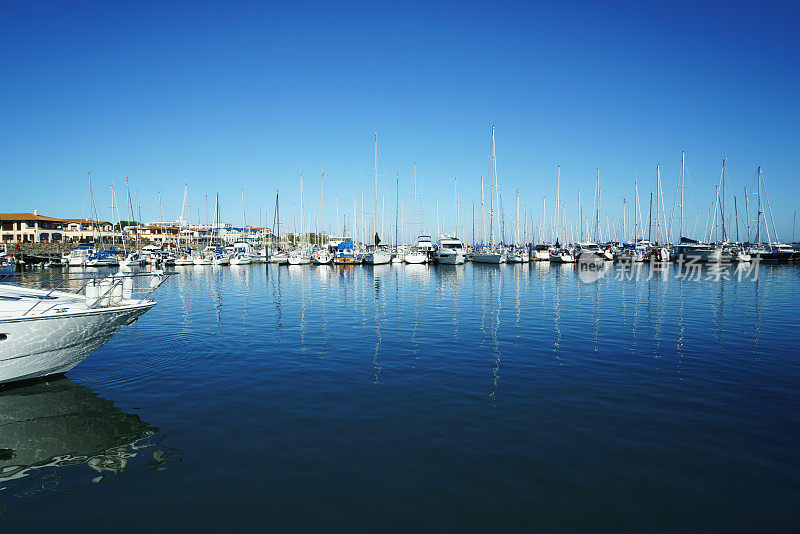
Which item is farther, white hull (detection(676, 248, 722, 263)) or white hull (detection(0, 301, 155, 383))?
white hull (detection(676, 248, 722, 263))

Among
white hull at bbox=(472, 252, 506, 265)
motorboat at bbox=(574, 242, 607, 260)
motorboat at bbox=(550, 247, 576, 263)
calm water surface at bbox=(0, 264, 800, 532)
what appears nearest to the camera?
calm water surface at bbox=(0, 264, 800, 532)

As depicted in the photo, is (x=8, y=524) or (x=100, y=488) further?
(x=100, y=488)

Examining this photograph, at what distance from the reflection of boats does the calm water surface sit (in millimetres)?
48

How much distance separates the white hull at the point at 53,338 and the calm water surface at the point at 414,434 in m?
0.54

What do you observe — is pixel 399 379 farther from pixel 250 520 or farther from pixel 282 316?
pixel 282 316

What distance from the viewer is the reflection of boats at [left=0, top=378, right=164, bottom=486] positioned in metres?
7.89

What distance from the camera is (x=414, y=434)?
8.81 meters

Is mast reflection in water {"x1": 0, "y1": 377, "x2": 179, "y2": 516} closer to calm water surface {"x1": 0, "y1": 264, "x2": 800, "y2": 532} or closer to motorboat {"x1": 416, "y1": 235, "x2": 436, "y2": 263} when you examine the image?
calm water surface {"x1": 0, "y1": 264, "x2": 800, "y2": 532}

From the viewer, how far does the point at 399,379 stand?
12391 millimetres

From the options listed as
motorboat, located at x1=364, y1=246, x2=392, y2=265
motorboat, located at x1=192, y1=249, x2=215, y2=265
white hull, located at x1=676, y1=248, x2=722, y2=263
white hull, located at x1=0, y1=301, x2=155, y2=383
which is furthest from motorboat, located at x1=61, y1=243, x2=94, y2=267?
white hull, located at x1=676, y1=248, x2=722, y2=263

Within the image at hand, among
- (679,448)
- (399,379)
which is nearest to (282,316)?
(399,379)

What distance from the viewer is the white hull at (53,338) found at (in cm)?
1098

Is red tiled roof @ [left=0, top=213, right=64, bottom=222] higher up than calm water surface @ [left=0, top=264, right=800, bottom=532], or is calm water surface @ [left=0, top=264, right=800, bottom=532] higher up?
red tiled roof @ [left=0, top=213, right=64, bottom=222]

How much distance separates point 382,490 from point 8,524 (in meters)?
4.79
